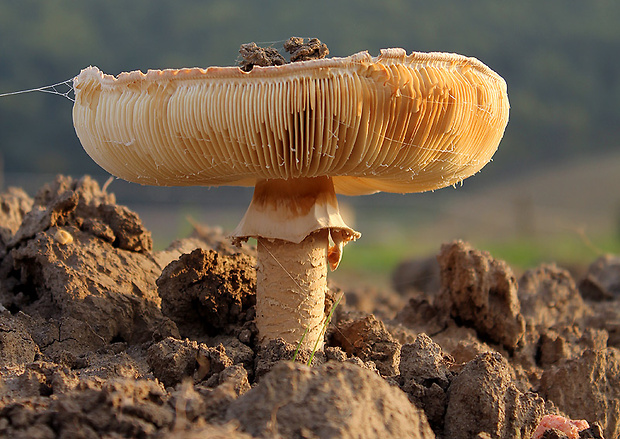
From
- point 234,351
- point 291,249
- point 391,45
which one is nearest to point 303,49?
point 291,249

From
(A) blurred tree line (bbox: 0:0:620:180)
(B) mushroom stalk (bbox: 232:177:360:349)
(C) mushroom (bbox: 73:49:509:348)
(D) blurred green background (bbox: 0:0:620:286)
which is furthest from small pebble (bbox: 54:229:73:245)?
(A) blurred tree line (bbox: 0:0:620:180)

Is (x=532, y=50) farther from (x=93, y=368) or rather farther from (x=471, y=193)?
(x=93, y=368)

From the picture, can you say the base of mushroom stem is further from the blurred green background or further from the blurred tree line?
the blurred tree line

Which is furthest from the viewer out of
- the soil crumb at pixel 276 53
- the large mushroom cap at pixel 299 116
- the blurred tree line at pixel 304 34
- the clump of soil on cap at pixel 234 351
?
the blurred tree line at pixel 304 34

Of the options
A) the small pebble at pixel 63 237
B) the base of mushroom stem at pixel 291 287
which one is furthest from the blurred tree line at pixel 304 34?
the base of mushroom stem at pixel 291 287

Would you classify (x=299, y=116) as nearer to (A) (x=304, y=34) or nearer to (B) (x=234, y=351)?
(B) (x=234, y=351)

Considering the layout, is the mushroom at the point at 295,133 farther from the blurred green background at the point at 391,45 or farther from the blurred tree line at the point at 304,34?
the blurred tree line at the point at 304,34
